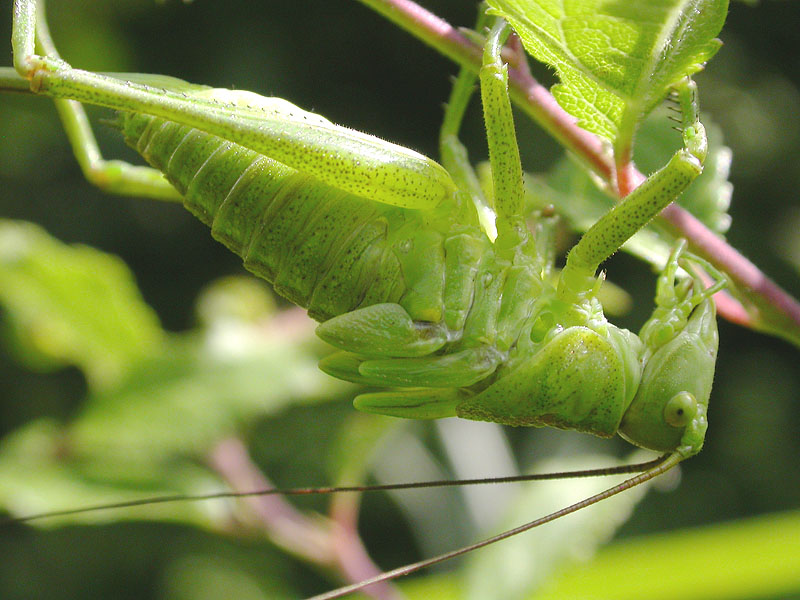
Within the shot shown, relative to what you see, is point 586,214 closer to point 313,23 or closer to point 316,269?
point 316,269

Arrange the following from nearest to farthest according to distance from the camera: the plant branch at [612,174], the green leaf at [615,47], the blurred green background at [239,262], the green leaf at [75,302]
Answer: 1. the green leaf at [615,47]
2. the plant branch at [612,174]
3. the green leaf at [75,302]
4. the blurred green background at [239,262]

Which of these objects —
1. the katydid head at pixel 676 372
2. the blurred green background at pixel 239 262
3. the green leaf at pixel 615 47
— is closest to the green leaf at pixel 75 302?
the blurred green background at pixel 239 262

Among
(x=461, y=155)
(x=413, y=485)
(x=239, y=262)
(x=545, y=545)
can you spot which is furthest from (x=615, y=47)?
(x=239, y=262)

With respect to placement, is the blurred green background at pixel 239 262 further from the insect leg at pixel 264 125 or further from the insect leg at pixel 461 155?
the insect leg at pixel 264 125

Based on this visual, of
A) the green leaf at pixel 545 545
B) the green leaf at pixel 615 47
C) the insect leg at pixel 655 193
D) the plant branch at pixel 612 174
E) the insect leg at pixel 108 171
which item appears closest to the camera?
the green leaf at pixel 615 47

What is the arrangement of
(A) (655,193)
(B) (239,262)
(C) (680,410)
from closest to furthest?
(A) (655,193), (C) (680,410), (B) (239,262)

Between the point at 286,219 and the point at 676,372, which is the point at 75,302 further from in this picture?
the point at 676,372
